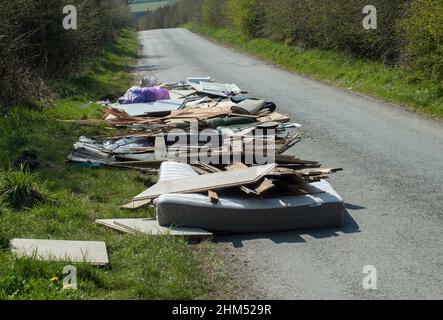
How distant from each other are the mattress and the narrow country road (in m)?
0.12

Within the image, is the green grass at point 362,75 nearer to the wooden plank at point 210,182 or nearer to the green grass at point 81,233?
the wooden plank at point 210,182

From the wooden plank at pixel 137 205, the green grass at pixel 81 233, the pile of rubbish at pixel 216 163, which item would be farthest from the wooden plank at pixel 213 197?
the wooden plank at pixel 137 205

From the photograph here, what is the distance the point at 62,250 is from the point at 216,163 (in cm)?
337

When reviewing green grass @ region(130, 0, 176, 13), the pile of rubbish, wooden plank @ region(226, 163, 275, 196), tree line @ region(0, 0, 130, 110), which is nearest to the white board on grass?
the pile of rubbish

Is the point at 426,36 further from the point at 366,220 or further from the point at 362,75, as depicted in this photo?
the point at 366,220

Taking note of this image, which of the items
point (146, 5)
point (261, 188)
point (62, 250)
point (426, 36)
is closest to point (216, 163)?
point (261, 188)

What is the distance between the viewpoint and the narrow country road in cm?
547

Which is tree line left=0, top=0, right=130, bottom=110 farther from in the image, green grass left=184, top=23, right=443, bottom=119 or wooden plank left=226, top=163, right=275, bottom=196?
green grass left=184, top=23, right=443, bottom=119

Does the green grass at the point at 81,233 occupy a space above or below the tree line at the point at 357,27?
below

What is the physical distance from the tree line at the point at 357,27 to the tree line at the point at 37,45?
30.3 ft

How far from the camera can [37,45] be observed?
17.4 metres

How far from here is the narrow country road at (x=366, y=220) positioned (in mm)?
5473

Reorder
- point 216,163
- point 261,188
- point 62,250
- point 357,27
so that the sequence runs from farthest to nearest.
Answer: point 357,27, point 216,163, point 261,188, point 62,250

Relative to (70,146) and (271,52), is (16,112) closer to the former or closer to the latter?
(70,146)
